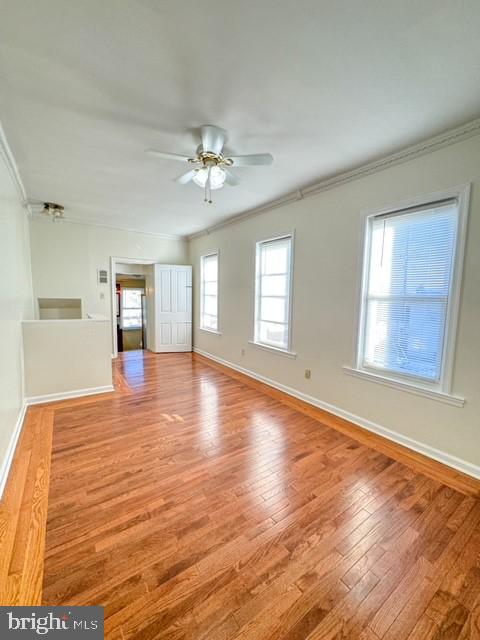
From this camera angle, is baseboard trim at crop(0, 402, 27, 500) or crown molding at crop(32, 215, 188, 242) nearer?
baseboard trim at crop(0, 402, 27, 500)

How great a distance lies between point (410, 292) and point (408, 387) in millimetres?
890

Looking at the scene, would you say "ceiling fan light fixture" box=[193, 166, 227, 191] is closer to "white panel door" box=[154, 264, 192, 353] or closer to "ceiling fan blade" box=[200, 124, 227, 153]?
"ceiling fan blade" box=[200, 124, 227, 153]

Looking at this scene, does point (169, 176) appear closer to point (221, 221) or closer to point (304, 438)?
point (221, 221)

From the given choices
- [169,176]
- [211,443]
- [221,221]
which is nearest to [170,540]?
[211,443]

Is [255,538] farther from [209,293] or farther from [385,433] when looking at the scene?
[209,293]

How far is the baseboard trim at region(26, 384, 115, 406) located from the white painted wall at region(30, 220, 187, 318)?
2212 millimetres

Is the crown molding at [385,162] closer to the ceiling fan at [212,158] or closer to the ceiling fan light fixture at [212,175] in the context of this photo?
the ceiling fan at [212,158]

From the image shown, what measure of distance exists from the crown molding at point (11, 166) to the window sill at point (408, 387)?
394cm

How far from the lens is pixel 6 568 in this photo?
52.4 inches

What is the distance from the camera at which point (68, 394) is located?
3500 mm

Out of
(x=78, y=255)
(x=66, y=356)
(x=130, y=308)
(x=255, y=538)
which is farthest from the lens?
(x=130, y=308)

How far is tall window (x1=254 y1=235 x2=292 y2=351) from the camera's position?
3.84 m

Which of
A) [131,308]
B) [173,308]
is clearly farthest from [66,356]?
[131,308]

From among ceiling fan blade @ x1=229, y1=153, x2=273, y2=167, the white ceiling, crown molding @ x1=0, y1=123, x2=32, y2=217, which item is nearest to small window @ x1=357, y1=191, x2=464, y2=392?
the white ceiling
